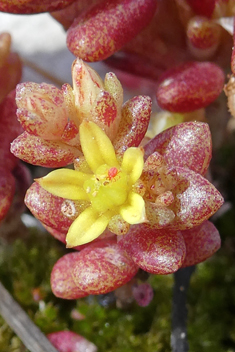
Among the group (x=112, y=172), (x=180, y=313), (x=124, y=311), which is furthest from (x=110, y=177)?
(x=124, y=311)

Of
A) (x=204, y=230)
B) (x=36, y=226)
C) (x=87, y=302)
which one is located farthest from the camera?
(x=36, y=226)

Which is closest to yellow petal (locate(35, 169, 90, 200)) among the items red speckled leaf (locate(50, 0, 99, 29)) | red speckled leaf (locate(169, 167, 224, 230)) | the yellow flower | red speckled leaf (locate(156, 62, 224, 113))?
the yellow flower

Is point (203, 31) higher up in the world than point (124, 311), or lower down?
higher up

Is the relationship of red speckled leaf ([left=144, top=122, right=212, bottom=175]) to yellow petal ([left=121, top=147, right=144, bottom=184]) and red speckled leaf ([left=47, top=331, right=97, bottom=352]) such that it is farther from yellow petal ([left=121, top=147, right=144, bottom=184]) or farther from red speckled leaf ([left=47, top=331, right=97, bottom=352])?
red speckled leaf ([left=47, top=331, right=97, bottom=352])

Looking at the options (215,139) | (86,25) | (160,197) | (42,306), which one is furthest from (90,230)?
(215,139)

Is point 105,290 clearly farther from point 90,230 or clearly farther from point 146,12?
point 146,12

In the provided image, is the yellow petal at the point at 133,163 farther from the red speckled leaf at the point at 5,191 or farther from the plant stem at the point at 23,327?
the plant stem at the point at 23,327

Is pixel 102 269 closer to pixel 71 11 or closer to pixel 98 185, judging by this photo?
pixel 98 185
